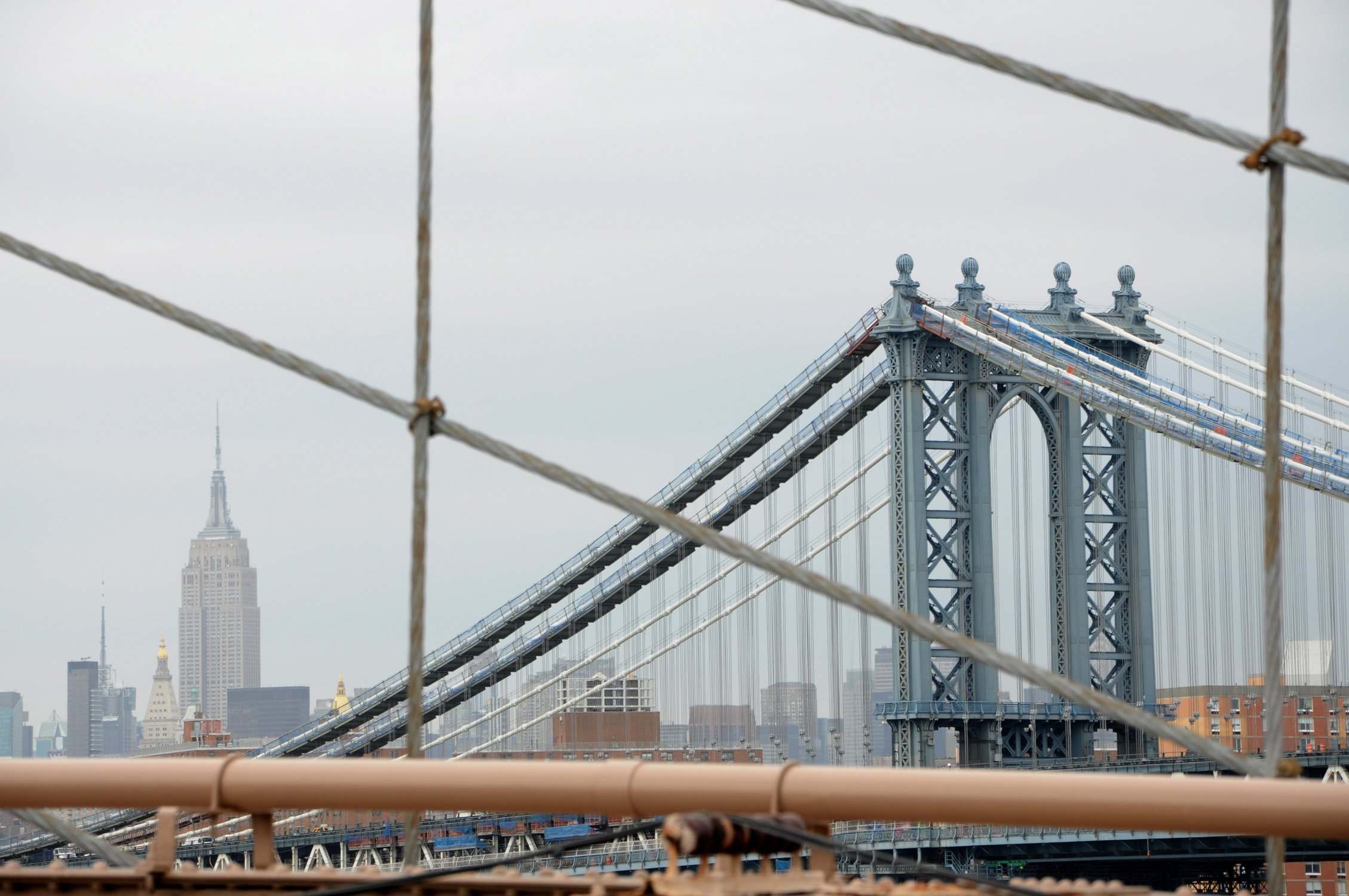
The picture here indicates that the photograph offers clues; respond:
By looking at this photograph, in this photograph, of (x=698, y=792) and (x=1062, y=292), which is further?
(x=1062, y=292)

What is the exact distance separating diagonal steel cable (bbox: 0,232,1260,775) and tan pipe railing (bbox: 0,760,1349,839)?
56 centimetres

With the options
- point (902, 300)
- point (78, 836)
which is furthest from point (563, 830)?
point (78, 836)

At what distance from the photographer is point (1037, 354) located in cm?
4119

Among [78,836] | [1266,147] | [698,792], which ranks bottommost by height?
[78,836]

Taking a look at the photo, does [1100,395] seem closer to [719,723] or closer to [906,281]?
[906,281]

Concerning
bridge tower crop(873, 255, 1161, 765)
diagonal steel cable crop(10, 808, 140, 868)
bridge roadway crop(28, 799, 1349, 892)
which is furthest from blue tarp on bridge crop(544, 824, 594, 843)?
diagonal steel cable crop(10, 808, 140, 868)

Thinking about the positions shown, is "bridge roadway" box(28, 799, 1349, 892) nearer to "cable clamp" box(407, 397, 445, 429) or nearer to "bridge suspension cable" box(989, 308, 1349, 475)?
"bridge suspension cable" box(989, 308, 1349, 475)

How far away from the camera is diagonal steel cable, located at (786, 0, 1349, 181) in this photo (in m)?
5.73

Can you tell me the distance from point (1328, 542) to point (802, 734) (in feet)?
48.4

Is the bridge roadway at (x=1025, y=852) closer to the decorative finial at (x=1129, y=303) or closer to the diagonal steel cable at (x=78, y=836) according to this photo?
the decorative finial at (x=1129, y=303)

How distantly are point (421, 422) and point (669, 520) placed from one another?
3.29 ft

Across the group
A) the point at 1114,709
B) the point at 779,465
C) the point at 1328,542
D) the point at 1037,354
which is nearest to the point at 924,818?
the point at 1114,709

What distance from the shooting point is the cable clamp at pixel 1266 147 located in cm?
579

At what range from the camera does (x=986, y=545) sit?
133 ft
